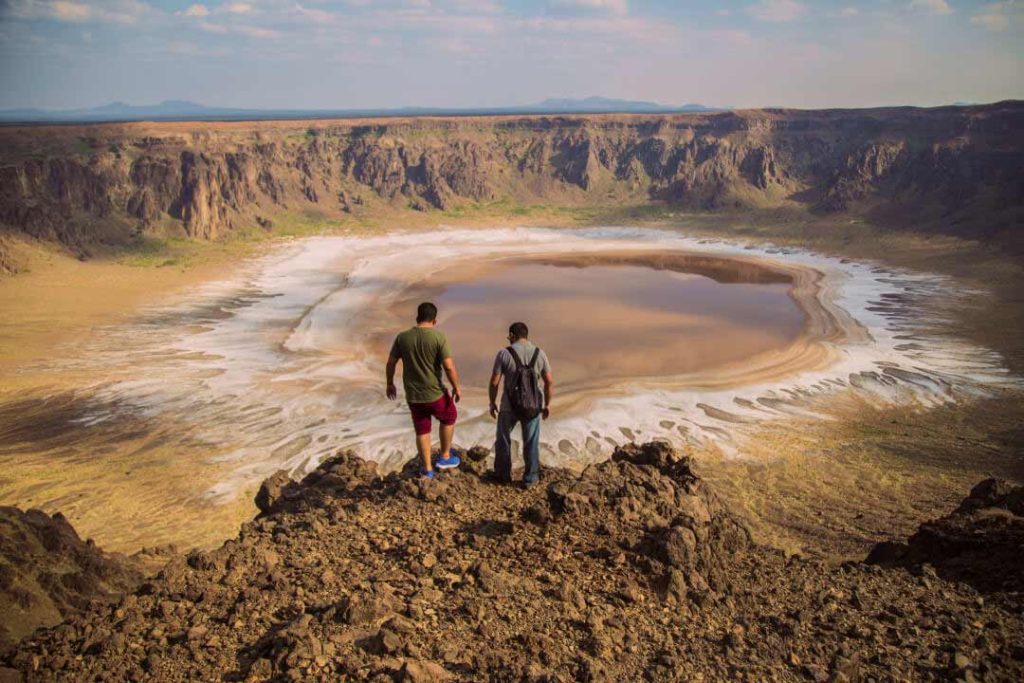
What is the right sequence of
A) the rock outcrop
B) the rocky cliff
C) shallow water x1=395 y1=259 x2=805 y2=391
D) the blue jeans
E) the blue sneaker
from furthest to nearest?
the rocky cliff → shallow water x1=395 y1=259 x2=805 y2=391 → the blue sneaker → the blue jeans → the rock outcrop

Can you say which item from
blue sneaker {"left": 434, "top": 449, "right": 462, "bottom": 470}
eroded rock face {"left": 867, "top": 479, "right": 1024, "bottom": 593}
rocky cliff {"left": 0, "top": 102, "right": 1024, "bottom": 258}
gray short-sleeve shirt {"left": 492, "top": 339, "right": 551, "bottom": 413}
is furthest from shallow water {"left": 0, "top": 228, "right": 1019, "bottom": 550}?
rocky cliff {"left": 0, "top": 102, "right": 1024, "bottom": 258}

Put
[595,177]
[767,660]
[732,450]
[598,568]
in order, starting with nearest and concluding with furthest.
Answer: [767,660] < [598,568] < [732,450] < [595,177]

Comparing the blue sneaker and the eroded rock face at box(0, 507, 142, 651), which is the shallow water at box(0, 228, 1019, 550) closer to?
the eroded rock face at box(0, 507, 142, 651)

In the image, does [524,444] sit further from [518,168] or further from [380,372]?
[518,168]

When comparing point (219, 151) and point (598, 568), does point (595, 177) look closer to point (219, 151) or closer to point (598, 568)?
point (219, 151)

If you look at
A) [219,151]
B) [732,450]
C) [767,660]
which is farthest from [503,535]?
[219,151]

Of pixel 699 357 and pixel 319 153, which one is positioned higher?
pixel 319 153
